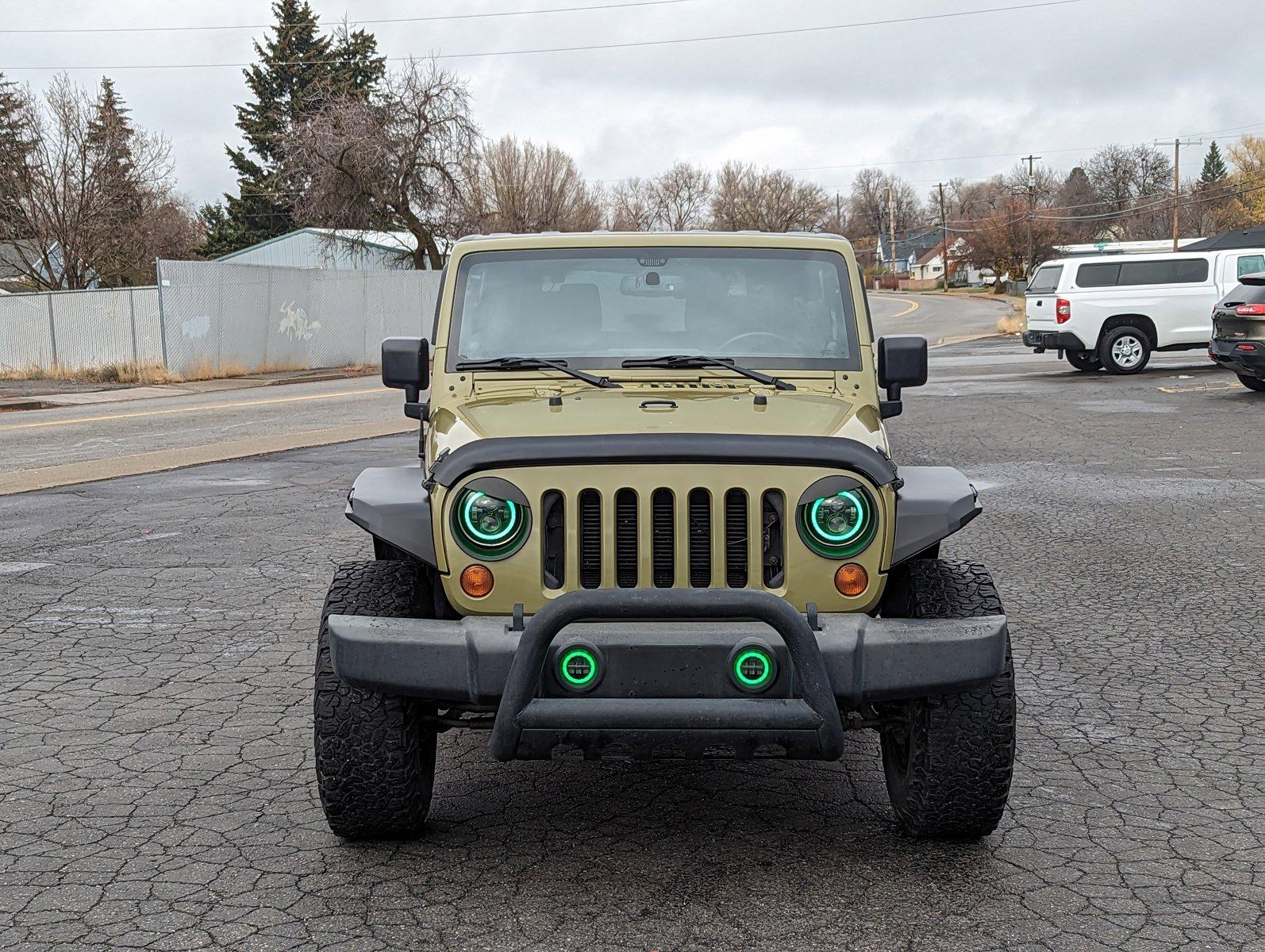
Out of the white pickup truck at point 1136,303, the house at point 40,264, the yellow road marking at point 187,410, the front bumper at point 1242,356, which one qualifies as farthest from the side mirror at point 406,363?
the house at point 40,264

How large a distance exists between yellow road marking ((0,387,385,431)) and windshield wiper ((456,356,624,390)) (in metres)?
15.0

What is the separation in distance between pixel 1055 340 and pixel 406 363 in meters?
20.4

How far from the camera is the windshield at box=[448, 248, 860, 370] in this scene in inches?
199

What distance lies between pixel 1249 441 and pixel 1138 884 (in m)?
11.6

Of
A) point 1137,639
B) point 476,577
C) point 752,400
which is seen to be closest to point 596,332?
point 752,400

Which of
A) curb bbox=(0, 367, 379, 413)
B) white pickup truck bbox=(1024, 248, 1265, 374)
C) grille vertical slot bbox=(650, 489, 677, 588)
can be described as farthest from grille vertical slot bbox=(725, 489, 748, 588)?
curb bbox=(0, 367, 379, 413)

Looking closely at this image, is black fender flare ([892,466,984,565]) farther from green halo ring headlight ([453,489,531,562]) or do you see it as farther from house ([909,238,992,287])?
house ([909,238,992,287])

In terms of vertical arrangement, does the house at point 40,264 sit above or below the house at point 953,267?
below

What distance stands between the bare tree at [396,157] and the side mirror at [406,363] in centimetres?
4091

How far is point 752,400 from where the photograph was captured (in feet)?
14.8

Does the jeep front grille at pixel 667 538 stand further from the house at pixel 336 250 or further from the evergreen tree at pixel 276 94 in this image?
the evergreen tree at pixel 276 94

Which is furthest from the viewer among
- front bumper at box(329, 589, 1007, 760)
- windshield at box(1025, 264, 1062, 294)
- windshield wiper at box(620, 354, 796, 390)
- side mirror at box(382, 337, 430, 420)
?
windshield at box(1025, 264, 1062, 294)

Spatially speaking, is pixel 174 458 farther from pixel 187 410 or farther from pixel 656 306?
pixel 656 306

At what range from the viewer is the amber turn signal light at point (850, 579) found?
394 cm
